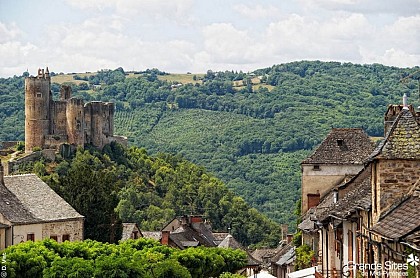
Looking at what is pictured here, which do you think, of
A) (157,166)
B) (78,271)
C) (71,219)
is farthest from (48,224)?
(157,166)

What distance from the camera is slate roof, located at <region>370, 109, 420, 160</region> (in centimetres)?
2142

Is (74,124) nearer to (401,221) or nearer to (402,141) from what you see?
(402,141)

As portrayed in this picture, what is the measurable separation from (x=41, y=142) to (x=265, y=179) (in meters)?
65.1

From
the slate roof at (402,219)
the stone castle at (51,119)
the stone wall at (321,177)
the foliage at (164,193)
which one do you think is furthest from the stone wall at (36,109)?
the slate roof at (402,219)

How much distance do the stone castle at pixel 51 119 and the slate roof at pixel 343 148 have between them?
86.5 meters

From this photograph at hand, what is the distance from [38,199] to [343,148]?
19.2 metres

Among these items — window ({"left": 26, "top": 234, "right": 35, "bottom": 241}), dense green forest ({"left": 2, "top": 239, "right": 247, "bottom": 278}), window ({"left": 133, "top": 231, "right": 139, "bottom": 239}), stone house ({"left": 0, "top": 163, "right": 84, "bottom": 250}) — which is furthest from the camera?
window ({"left": 133, "top": 231, "right": 139, "bottom": 239})

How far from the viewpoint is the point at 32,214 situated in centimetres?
5734

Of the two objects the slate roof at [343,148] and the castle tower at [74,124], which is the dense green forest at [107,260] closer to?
the slate roof at [343,148]

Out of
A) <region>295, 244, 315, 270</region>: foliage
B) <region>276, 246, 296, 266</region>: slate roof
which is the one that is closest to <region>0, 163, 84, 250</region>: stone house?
<region>276, 246, 296, 266</region>: slate roof

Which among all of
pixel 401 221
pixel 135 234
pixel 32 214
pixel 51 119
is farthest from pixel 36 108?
pixel 401 221
